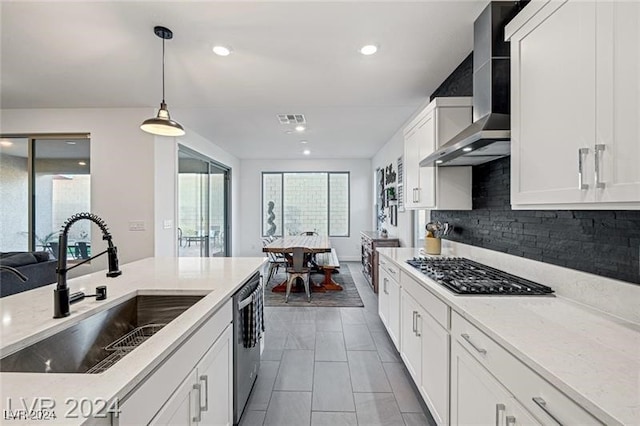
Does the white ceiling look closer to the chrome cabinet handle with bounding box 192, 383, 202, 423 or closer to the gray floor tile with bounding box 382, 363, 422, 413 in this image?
the chrome cabinet handle with bounding box 192, 383, 202, 423

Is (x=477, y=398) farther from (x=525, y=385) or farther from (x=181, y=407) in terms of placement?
(x=181, y=407)

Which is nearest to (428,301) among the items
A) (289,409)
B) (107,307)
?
(289,409)

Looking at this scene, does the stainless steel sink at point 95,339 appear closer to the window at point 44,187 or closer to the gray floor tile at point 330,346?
the gray floor tile at point 330,346

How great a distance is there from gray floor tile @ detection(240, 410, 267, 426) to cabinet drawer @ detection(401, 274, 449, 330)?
4.40 ft

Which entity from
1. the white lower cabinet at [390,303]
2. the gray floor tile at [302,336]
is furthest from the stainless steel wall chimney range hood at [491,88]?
the gray floor tile at [302,336]

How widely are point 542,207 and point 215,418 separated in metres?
1.91

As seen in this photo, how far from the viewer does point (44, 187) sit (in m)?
4.34

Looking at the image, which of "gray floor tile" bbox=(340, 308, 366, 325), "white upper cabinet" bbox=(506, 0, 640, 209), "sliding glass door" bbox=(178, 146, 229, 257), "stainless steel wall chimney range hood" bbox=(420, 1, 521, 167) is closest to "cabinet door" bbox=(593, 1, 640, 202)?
"white upper cabinet" bbox=(506, 0, 640, 209)

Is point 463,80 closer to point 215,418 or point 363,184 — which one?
point 215,418

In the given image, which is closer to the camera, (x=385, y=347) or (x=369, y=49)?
(x=369, y=49)

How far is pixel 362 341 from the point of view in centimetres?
327

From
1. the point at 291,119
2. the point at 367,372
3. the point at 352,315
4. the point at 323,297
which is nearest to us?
the point at 367,372

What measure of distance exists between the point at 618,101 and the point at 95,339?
2350 millimetres

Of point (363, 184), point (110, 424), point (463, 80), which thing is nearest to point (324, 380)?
point (110, 424)
